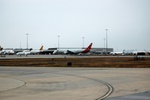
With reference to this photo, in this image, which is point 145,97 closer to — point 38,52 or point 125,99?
point 125,99

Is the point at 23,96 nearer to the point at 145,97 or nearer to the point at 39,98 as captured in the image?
the point at 39,98

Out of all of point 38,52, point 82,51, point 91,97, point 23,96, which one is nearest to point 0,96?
point 23,96

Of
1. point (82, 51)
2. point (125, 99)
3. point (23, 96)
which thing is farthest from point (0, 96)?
point (82, 51)

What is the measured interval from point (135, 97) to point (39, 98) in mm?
4365

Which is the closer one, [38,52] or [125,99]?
[125,99]

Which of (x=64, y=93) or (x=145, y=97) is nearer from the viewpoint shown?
(x=145, y=97)

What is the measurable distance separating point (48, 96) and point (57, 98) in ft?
2.51

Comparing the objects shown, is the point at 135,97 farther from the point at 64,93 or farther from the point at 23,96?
the point at 23,96

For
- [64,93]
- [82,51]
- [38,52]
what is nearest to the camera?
[64,93]

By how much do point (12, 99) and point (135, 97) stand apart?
552 cm

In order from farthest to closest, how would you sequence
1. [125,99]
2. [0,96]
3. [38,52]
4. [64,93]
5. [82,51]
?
[38,52] → [82,51] → [64,93] → [0,96] → [125,99]

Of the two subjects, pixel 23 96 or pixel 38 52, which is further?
pixel 38 52

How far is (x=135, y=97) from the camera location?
13078mm

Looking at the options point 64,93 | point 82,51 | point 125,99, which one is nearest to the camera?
point 125,99
